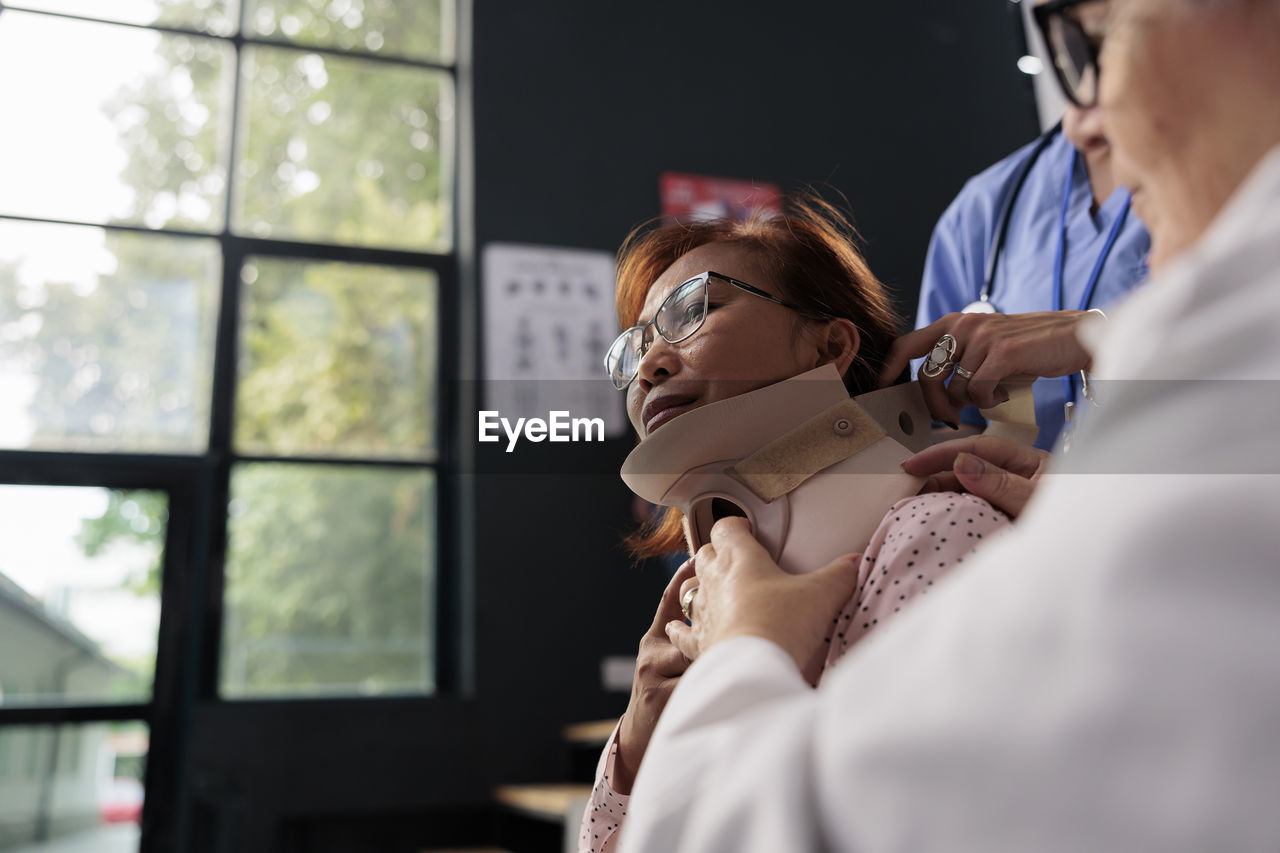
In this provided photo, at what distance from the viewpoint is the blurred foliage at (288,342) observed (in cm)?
327

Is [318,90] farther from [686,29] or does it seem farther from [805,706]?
[805,706]

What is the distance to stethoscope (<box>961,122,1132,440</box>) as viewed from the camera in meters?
1.30

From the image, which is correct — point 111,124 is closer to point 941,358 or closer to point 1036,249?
point 1036,249

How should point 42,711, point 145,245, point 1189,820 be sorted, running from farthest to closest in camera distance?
point 145,245 < point 42,711 < point 1189,820

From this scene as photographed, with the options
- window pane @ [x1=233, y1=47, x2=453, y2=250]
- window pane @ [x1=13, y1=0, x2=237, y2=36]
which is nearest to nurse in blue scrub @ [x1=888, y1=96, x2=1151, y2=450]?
window pane @ [x1=233, y1=47, x2=453, y2=250]

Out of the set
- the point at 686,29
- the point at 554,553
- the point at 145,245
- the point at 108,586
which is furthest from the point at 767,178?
the point at 108,586

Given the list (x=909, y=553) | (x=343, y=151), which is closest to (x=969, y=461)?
(x=909, y=553)

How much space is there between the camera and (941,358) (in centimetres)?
109

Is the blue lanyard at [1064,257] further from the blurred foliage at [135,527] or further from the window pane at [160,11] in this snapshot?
the window pane at [160,11]

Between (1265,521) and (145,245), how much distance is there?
3.63 metres

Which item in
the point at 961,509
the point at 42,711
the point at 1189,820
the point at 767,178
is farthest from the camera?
the point at 767,178

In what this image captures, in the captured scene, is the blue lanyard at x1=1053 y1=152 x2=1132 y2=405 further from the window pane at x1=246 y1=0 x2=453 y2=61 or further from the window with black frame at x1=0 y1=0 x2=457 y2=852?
the window pane at x1=246 y1=0 x2=453 y2=61

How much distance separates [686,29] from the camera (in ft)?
13.4

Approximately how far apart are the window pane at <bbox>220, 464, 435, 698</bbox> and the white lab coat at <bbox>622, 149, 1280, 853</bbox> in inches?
121
